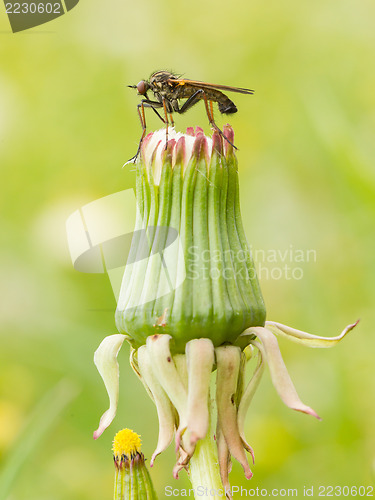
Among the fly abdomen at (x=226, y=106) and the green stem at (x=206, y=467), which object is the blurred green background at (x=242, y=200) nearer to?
the fly abdomen at (x=226, y=106)

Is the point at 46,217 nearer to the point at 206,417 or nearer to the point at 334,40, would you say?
the point at 334,40

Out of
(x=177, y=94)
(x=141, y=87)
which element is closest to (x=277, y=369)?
(x=177, y=94)

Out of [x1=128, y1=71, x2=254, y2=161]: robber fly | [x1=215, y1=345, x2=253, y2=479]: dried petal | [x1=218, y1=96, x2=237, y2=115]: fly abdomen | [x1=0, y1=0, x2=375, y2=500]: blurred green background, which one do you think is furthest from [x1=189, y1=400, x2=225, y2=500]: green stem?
[x1=218, y1=96, x2=237, y2=115]: fly abdomen

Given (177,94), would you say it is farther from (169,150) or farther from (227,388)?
(227,388)

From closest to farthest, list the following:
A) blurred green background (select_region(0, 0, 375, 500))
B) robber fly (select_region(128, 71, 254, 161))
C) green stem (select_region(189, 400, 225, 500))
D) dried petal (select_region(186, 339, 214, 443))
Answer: dried petal (select_region(186, 339, 214, 443)), green stem (select_region(189, 400, 225, 500)), robber fly (select_region(128, 71, 254, 161)), blurred green background (select_region(0, 0, 375, 500))

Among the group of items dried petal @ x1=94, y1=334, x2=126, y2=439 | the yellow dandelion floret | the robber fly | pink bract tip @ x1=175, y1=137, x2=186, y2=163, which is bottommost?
the yellow dandelion floret

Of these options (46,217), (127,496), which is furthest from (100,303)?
(127,496)

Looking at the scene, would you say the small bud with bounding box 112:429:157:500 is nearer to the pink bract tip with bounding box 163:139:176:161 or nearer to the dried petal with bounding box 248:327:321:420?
the dried petal with bounding box 248:327:321:420
